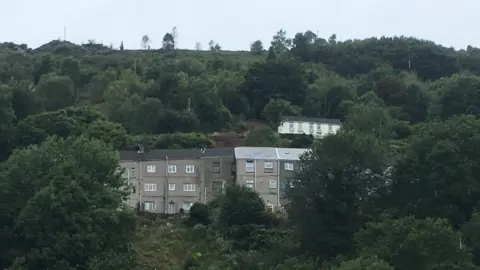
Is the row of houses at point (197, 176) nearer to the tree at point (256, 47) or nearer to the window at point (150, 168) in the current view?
the window at point (150, 168)

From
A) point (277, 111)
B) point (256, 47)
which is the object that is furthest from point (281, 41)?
point (277, 111)

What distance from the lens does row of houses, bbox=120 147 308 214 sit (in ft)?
205

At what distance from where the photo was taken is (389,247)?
142 ft

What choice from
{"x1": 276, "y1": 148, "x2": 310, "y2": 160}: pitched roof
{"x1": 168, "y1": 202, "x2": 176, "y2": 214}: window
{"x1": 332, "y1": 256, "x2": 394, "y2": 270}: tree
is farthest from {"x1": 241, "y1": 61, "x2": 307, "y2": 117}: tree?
{"x1": 332, "y1": 256, "x2": 394, "y2": 270}: tree

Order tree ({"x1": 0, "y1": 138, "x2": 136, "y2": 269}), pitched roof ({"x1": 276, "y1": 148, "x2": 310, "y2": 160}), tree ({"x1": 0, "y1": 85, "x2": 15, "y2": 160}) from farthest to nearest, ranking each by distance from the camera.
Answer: tree ({"x1": 0, "y1": 85, "x2": 15, "y2": 160}) → pitched roof ({"x1": 276, "y1": 148, "x2": 310, "y2": 160}) → tree ({"x1": 0, "y1": 138, "x2": 136, "y2": 269})

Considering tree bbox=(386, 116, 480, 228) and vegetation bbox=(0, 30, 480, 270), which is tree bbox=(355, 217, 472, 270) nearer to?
vegetation bbox=(0, 30, 480, 270)

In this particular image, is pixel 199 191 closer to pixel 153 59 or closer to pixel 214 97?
pixel 214 97

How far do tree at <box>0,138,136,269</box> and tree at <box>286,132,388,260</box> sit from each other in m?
9.15

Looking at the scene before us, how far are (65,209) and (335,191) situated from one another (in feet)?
47.0

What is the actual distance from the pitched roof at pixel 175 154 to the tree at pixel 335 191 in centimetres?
1085

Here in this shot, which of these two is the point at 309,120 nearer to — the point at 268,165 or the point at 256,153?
the point at 256,153

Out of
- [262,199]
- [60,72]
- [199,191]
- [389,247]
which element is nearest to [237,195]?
[262,199]

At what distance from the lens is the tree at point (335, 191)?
5028 cm

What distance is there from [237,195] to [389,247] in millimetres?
13982
